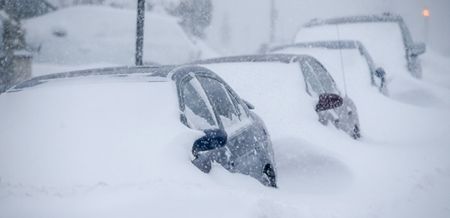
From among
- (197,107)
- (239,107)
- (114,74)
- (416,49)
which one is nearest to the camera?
(197,107)

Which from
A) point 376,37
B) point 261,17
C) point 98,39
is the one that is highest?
point 376,37

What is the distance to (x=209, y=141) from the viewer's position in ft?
12.1

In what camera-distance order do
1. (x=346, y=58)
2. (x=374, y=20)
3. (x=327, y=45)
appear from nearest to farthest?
(x=327, y=45) → (x=346, y=58) → (x=374, y=20)

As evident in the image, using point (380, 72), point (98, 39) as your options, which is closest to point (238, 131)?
point (380, 72)

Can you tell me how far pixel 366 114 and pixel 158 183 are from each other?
6.46m

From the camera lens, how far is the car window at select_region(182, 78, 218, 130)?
4062 millimetres

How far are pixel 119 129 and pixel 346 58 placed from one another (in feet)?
23.4

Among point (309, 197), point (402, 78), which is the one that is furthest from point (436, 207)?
point (402, 78)

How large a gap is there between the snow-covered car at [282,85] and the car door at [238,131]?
801 millimetres

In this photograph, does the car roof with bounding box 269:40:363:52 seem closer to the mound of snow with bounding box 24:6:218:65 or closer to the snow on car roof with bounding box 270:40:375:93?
the snow on car roof with bounding box 270:40:375:93

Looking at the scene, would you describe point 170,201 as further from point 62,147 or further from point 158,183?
point 62,147

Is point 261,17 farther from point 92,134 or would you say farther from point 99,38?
point 92,134

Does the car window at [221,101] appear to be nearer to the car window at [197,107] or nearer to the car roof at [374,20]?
the car window at [197,107]

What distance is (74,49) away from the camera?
49.2ft
